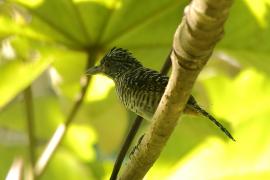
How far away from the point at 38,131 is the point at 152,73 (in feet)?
4.17

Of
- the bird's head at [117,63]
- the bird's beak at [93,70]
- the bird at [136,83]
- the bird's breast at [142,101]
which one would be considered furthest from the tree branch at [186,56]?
the bird's head at [117,63]

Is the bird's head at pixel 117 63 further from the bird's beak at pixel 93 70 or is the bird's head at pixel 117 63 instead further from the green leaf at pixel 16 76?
the green leaf at pixel 16 76

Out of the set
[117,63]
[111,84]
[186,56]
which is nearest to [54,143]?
[117,63]

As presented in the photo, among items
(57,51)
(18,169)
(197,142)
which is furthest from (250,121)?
(18,169)

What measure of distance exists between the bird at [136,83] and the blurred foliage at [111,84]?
0.07 metres

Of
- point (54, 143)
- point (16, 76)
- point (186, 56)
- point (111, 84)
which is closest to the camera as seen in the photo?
point (186, 56)

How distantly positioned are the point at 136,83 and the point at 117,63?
0.31 m

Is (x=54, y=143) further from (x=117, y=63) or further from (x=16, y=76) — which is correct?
(x=117, y=63)

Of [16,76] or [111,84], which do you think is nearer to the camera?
[16,76]

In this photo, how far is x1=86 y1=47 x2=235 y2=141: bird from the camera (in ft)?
6.59

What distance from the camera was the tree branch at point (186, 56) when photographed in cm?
98

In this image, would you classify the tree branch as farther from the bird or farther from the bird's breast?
the bird's breast

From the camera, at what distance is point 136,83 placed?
2348 mm

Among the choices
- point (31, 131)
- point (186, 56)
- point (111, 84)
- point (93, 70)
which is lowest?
point (111, 84)
